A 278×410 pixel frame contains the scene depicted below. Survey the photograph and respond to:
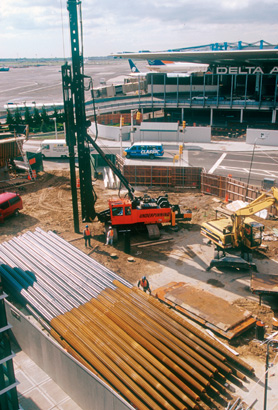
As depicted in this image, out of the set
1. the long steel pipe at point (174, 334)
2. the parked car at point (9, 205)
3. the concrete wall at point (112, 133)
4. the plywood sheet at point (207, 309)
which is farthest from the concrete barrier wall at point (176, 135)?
the long steel pipe at point (174, 334)

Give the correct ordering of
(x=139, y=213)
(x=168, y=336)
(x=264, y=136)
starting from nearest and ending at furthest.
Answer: (x=168, y=336) → (x=139, y=213) → (x=264, y=136)

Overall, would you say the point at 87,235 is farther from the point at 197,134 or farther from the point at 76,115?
the point at 197,134

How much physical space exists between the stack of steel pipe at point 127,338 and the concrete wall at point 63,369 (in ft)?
2.48

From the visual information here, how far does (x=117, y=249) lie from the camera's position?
22.8m

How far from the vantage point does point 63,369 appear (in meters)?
11.8

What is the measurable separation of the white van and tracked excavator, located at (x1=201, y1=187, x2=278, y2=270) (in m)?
25.0

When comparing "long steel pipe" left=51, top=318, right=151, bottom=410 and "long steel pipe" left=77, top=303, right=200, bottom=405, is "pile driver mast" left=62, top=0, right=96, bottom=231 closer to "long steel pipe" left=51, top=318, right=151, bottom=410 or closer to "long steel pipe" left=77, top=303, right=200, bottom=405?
"long steel pipe" left=77, top=303, right=200, bottom=405

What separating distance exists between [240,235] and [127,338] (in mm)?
9662

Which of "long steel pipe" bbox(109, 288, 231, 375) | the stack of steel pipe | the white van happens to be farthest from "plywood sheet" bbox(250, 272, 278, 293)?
the white van

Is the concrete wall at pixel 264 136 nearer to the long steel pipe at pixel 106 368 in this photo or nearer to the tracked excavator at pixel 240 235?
the tracked excavator at pixel 240 235

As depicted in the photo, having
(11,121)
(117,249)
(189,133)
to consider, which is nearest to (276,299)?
(117,249)

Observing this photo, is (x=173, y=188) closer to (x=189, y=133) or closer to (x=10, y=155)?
(x=10, y=155)

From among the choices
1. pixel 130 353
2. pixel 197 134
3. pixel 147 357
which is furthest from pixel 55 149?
pixel 147 357

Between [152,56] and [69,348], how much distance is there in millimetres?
59385
